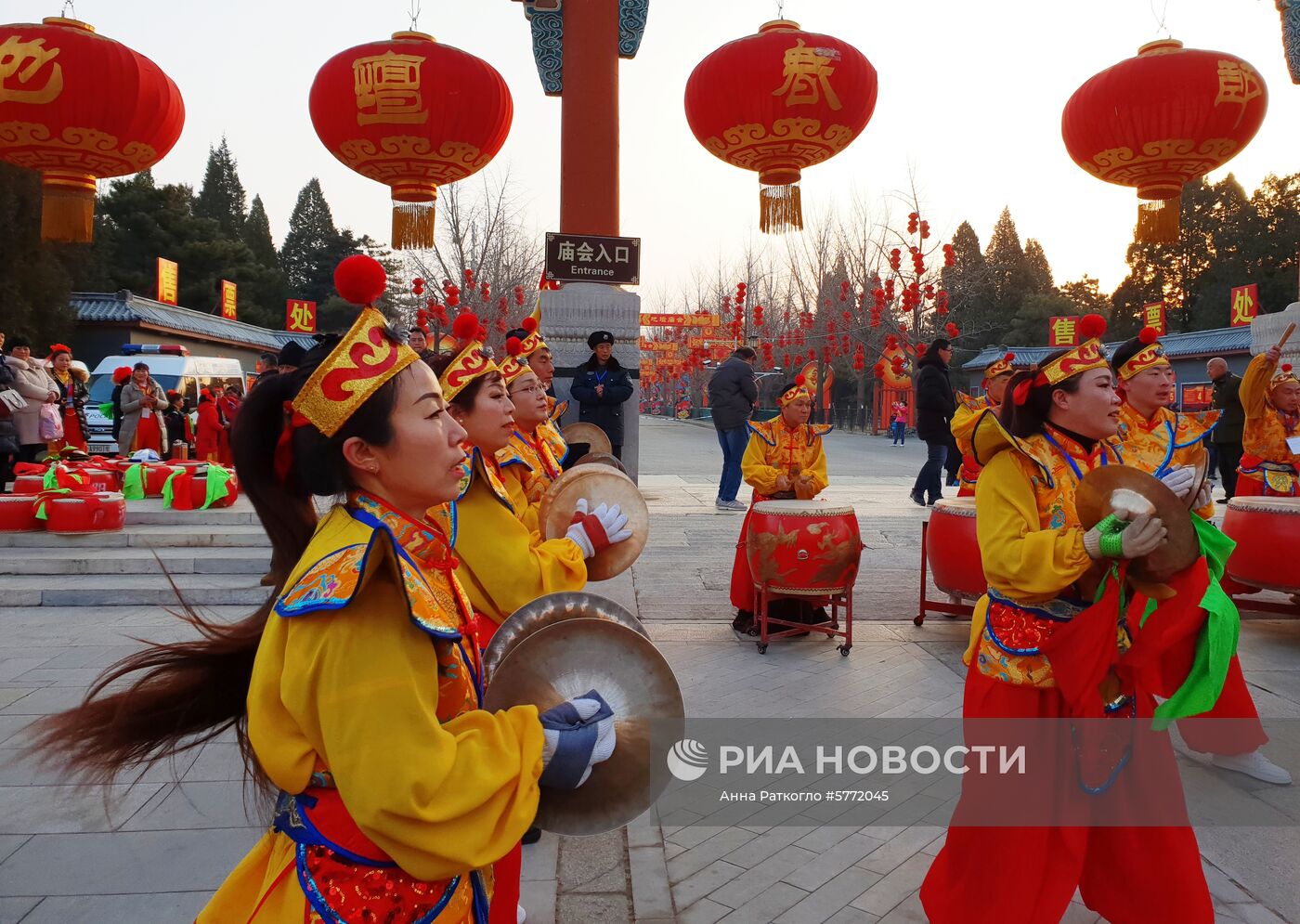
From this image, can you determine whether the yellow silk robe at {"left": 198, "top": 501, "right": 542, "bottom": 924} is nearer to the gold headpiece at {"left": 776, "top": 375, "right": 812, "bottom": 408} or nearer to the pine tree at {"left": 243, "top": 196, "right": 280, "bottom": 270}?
the gold headpiece at {"left": 776, "top": 375, "right": 812, "bottom": 408}

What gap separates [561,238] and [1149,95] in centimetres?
501

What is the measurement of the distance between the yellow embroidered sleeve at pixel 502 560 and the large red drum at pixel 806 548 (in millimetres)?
2824

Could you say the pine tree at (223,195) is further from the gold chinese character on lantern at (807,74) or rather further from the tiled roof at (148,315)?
the gold chinese character on lantern at (807,74)

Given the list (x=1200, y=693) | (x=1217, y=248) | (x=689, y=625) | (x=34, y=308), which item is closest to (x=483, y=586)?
(x=1200, y=693)

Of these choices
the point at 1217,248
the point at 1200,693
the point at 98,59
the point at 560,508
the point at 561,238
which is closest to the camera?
the point at 1200,693

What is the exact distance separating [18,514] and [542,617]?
751 cm

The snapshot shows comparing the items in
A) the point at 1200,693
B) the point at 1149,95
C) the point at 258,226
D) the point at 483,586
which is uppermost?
the point at 258,226

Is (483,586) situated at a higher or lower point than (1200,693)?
higher

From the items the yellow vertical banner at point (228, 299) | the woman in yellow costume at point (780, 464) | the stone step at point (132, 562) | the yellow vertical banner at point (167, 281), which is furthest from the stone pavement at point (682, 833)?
the yellow vertical banner at point (228, 299)

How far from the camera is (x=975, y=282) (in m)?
31.9

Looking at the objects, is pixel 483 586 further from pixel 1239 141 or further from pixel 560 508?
pixel 1239 141

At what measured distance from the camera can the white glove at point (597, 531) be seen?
2494 millimetres

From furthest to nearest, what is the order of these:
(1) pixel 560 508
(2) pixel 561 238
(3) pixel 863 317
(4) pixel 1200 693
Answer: (3) pixel 863 317
(2) pixel 561 238
(1) pixel 560 508
(4) pixel 1200 693

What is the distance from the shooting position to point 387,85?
20.2 ft
